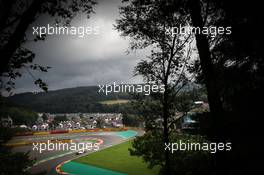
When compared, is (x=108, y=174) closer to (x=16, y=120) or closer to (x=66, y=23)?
(x=66, y=23)

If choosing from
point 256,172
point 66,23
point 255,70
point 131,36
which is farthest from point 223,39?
point 131,36

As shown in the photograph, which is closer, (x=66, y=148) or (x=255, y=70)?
(x=255, y=70)

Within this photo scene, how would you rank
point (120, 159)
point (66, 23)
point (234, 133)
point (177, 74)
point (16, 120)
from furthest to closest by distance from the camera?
point (16, 120) → point (120, 159) → point (177, 74) → point (234, 133) → point (66, 23)

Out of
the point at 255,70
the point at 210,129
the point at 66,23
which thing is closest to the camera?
the point at 255,70

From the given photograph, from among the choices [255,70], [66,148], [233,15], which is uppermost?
[233,15]

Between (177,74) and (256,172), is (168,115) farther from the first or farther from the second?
(256,172)

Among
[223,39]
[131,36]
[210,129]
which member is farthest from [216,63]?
[131,36]

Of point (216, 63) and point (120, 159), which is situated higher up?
point (216, 63)
